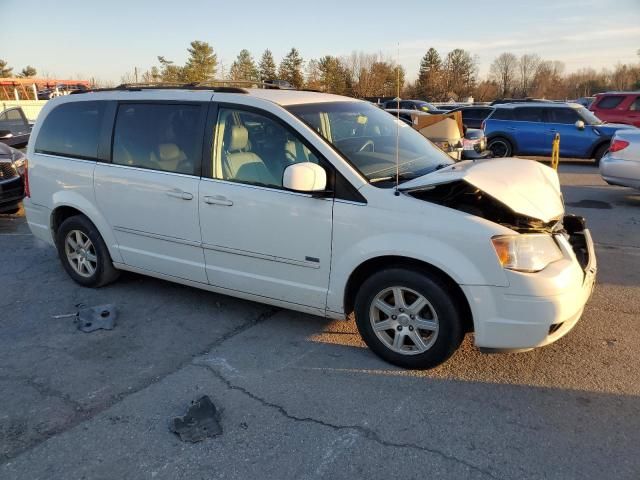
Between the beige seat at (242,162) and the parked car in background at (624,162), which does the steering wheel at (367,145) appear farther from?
the parked car in background at (624,162)

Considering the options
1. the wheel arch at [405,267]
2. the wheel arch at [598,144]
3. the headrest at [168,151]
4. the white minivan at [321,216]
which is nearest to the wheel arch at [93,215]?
the white minivan at [321,216]

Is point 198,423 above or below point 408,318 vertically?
below

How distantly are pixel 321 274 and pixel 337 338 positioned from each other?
0.64 metres

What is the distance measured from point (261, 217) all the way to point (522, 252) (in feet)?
5.83

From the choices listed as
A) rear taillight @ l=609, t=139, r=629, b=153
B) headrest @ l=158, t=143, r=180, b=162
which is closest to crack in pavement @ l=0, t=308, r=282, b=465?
headrest @ l=158, t=143, r=180, b=162

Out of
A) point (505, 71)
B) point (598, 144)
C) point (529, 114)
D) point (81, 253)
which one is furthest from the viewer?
point (505, 71)

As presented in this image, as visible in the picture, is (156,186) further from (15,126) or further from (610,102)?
(610,102)

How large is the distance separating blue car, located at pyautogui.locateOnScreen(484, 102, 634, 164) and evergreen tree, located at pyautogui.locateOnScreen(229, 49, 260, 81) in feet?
134

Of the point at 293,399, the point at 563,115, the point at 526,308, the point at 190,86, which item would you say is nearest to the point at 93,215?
the point at 190,86

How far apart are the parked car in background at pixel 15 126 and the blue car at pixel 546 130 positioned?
467 inches

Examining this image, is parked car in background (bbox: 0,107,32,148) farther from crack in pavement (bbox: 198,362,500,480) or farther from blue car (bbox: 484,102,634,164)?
blue car (bbox: 484,102,634,164)

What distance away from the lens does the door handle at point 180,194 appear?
403 centimetres

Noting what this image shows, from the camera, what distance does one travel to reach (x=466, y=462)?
2568 mm

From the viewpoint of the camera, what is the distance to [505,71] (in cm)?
7944
